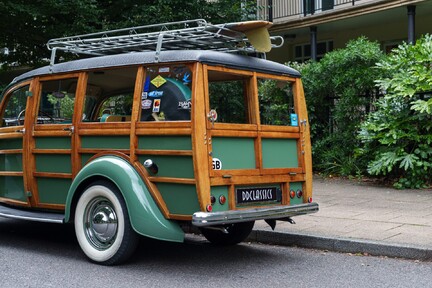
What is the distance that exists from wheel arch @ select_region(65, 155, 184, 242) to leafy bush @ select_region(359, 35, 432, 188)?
6182 mm

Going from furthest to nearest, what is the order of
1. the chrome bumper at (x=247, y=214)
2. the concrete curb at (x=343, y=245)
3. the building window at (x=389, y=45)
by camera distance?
1. the building window at (x=389, y=45)
2. the concrete curb at (x=343, y=245)
3. the chrome bumper at (x=247, y=214)

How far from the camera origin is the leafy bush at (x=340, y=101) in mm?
12375

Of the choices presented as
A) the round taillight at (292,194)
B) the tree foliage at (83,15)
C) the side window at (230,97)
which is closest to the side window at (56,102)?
the side window at (230,97)

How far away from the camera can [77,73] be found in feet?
21.7

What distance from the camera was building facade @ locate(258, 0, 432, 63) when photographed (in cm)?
1620

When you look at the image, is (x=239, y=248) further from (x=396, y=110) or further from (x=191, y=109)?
(x=396, y=110)

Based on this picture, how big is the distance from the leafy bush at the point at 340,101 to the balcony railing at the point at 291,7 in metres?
6.14

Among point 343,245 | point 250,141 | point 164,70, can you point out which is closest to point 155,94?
point 164,70

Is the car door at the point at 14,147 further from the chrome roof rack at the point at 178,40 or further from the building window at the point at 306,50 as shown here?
the building window at the point at 306,50

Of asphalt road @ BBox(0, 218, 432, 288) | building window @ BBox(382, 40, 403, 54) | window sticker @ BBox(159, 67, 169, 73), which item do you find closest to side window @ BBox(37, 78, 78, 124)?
window sticker @ BBox(159, 67, 169, 73)

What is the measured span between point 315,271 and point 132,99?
102 inches

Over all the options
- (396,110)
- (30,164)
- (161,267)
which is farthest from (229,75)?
(396,110)

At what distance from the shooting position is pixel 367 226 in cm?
750

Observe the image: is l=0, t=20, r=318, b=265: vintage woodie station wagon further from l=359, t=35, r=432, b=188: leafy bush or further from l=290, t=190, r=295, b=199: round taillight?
l=359, t=35, r=432, b=188: leafy bush
